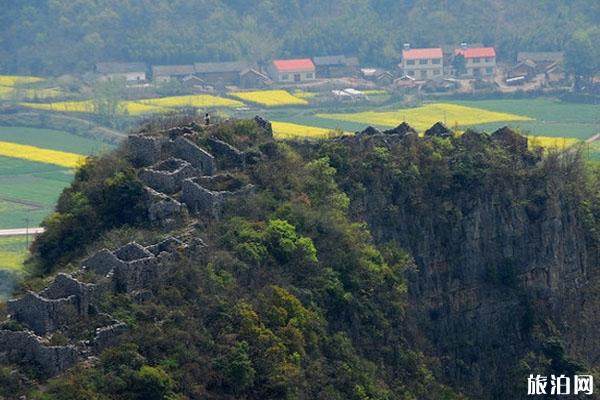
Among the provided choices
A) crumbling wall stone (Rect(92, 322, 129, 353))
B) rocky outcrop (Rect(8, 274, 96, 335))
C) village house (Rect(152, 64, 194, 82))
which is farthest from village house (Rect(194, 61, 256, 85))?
crumbling wall stone (Rect(92, 322, 129, 353))

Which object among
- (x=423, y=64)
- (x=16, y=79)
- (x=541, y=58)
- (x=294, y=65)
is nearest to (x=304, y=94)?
(x=294, y=65)

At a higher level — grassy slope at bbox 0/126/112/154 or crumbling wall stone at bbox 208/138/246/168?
crumbling wall stone at bbox 208/138/246/168

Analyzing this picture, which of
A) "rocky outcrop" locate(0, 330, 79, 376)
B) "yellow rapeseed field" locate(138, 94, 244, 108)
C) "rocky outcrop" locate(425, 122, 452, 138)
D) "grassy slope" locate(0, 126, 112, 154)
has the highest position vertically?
"rocky outcrop" locate(425, 122, 452, 138)

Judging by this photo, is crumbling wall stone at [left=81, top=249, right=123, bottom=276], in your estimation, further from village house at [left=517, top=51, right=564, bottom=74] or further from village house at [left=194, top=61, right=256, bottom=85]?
village house at [left=517, top=51, right=564, bottom=74]

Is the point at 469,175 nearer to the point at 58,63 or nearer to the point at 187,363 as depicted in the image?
the point at 187,363

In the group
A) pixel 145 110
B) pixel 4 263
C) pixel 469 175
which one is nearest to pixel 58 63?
pixel 145 110

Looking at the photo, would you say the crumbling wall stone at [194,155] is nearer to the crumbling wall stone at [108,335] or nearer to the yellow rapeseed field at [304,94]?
the crumbling wall stone at [108,335]
